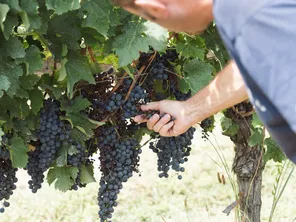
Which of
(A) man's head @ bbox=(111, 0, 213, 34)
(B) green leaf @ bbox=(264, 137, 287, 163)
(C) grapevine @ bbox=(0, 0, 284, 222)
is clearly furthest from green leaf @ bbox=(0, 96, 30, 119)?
(A) man's head @ bbox=(111, 0, 213, 34)

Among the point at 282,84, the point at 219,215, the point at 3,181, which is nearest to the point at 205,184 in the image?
the point at 219,215

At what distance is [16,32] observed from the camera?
2.47m

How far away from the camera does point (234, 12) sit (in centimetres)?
114

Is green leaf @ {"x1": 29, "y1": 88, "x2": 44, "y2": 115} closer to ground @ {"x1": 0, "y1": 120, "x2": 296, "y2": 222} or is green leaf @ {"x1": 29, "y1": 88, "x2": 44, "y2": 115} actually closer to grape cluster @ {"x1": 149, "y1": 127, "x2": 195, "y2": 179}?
grape cluster @ {"x1": 149, "y1": 127, "x2": 195, "y2": 179}

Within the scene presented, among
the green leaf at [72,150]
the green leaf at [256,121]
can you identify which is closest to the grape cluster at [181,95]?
the green leaf at [256,121]

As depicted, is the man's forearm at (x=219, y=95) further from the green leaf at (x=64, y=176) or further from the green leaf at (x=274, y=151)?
the green leaf at (x=274, y=151)

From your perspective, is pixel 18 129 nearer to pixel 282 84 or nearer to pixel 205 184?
pixel 282 84

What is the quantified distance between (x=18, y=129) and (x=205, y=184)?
12.9ft

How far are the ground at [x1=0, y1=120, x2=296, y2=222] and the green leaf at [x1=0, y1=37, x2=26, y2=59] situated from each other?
125 inches

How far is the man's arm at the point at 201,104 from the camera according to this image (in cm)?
218

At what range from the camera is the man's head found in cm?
125

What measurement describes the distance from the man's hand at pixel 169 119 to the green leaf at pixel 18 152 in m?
0.46

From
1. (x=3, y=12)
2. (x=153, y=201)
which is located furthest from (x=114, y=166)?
(x=153, y=201)

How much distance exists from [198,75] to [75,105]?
18.7 inches
